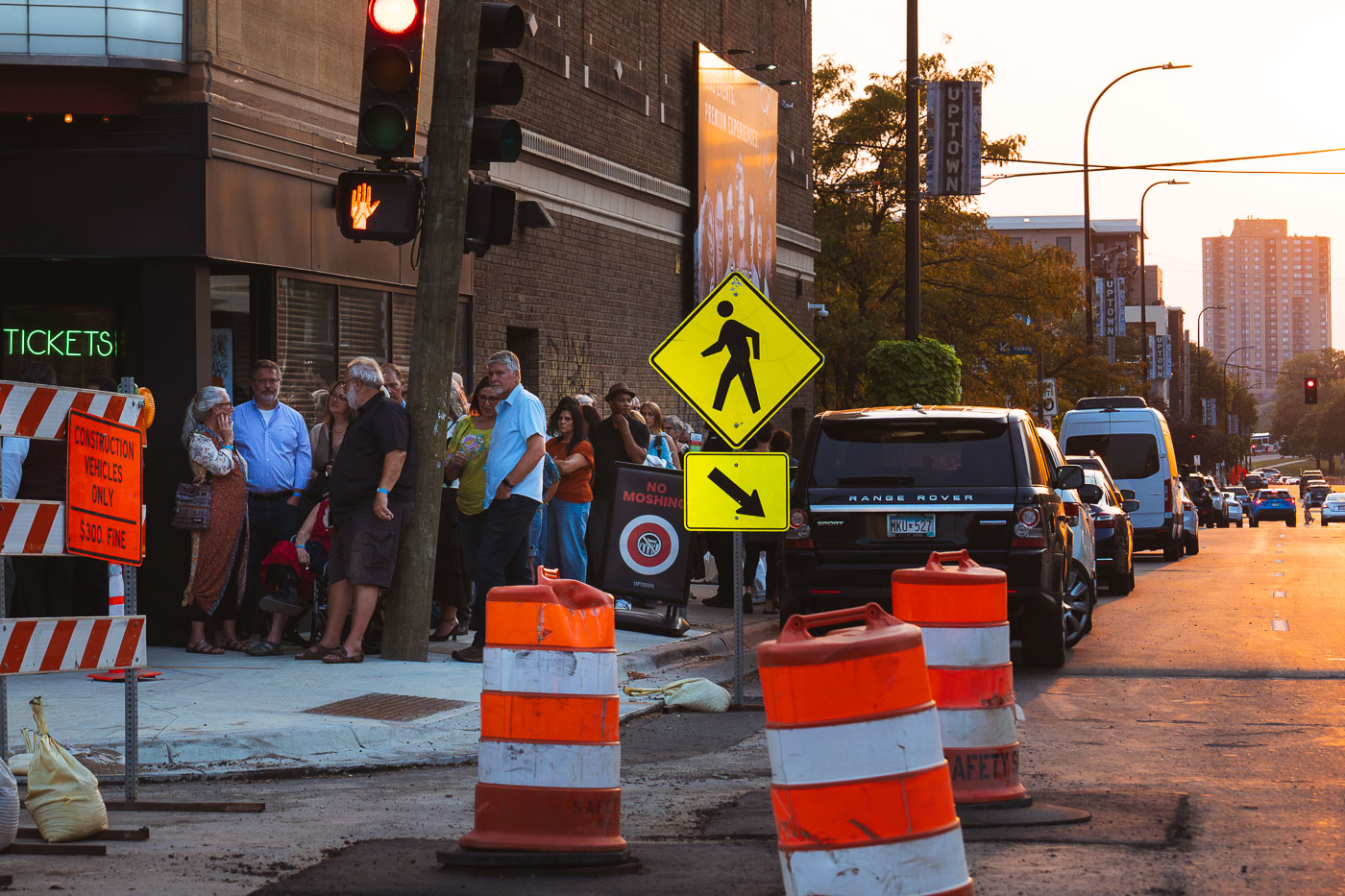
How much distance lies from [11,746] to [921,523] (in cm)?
588

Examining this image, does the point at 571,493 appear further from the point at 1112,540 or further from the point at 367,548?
the point at 1112,540

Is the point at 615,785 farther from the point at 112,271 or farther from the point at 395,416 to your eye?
the point at 112,271

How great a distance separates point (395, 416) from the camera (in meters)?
11.1

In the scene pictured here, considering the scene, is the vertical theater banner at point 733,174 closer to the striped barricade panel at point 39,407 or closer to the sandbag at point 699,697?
the sandbag at point 699,697

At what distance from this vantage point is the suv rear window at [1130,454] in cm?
2873

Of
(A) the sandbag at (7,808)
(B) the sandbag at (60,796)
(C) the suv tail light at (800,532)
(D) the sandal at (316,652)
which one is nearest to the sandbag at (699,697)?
(C) the suv tail light at (800,532)

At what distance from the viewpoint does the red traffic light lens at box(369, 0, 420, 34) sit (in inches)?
390

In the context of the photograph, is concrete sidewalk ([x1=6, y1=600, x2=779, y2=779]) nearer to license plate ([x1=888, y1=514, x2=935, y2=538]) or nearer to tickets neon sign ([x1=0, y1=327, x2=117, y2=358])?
license plate ([x1=888, y1=514, x2=935, y2=538])

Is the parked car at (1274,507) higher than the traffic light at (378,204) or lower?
lower

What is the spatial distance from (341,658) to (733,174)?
636 inches

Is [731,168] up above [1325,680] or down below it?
above

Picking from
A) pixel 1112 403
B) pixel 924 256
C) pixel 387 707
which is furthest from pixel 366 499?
pixel 924 256

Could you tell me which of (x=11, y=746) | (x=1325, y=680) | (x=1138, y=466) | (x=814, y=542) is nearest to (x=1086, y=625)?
(x=1325, y=680)

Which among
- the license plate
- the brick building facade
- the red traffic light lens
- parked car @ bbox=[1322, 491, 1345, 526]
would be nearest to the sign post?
the license plate
